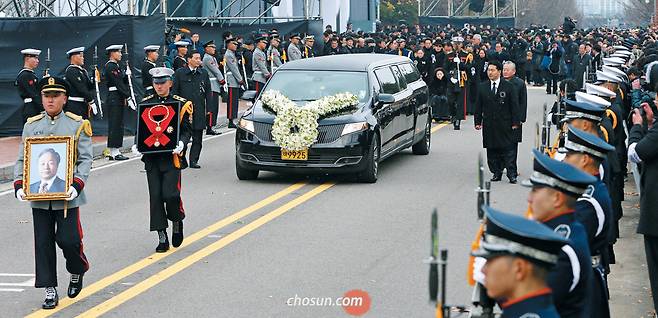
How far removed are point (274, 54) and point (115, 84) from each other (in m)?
9.48

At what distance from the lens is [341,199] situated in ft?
48.3

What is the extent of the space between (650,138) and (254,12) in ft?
118

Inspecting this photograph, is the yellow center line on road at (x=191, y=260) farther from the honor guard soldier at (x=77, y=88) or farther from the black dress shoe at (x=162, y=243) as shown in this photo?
the honor guard soldier at (x=77, y=88)

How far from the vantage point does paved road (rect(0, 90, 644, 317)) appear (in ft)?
31.2

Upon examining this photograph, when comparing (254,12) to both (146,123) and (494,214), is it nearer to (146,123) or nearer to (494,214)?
(146,123)

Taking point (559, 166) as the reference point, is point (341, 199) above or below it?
below

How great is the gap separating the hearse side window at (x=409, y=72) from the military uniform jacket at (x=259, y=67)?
275 inches

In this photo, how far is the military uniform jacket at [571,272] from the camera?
5.00m

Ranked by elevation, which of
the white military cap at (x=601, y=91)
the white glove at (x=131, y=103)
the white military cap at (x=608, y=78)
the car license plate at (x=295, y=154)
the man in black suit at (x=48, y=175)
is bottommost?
the car license plate at (x=295, y=154)

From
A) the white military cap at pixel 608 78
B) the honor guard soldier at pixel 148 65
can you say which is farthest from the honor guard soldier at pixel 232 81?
the white military cap at pixel 608 78

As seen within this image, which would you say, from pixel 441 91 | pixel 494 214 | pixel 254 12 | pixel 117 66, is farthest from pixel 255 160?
pixel 254 12

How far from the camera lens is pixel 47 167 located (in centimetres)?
945

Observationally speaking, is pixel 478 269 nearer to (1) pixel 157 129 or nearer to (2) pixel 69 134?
(2) pixel 69 134

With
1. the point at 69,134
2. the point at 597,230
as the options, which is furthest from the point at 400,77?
the point at 597,230
